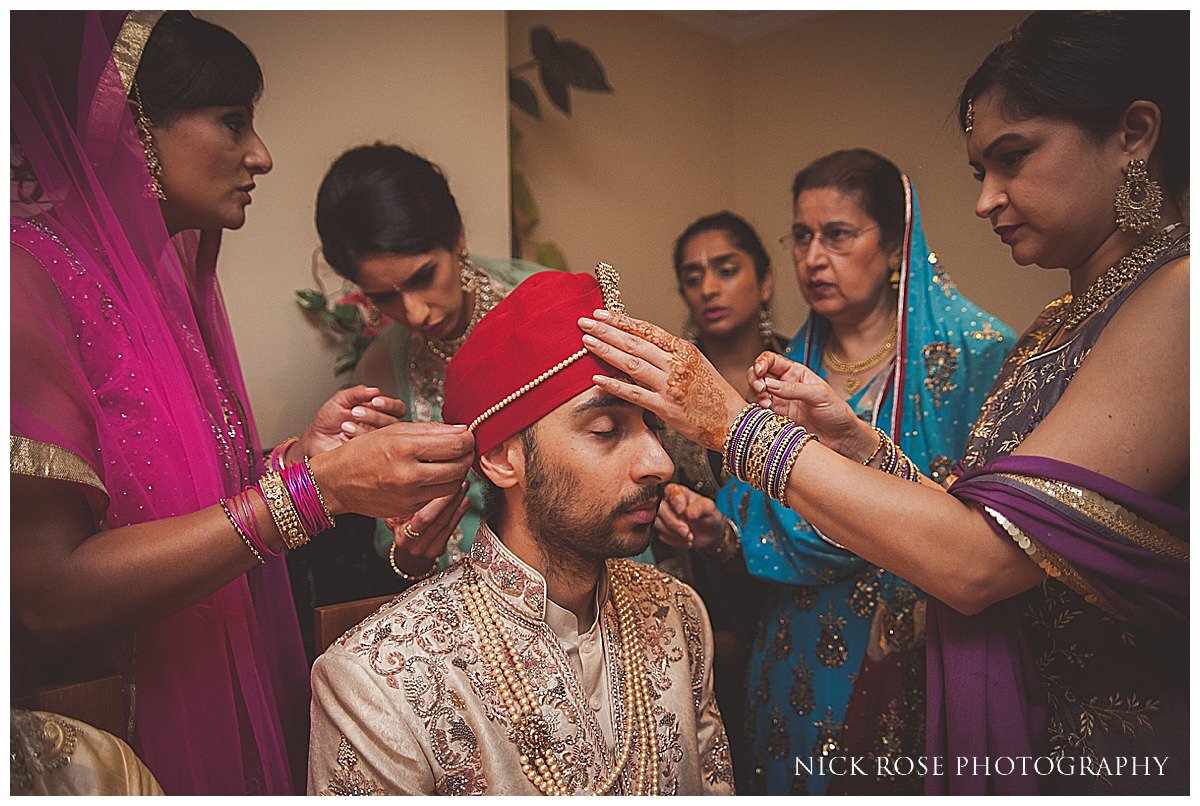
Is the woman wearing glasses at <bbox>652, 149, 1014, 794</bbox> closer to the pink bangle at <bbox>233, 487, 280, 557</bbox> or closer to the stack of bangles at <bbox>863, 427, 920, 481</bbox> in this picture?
the stack of bangles at <bbox>863, 427, 920, 481</bbox>

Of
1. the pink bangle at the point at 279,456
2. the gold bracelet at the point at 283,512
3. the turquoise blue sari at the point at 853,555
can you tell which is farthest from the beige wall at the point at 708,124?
the gold bracelet at the point at 283,512

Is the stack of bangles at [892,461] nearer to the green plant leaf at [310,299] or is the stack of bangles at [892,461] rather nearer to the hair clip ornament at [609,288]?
the hair clip ornament at [609,288]

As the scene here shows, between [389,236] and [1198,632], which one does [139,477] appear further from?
[1198,632]

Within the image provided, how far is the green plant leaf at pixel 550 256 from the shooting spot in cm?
206

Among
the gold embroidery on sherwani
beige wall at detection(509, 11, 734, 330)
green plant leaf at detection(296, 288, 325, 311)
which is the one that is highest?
beige wall at detection(509, 11, 734, 330)

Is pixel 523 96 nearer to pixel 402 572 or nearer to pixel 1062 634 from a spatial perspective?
pixel 402 572

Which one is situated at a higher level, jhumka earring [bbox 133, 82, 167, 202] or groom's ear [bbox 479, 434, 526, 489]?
jhumka earring [bbox 133, 82, 167, 202]

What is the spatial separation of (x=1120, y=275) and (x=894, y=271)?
489 millimetres

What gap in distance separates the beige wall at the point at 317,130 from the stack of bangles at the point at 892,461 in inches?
38.9

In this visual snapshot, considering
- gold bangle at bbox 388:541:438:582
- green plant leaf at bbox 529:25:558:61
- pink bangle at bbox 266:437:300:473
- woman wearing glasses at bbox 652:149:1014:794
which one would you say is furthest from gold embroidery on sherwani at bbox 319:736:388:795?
green plant leaf at bbox 529:25:558:61

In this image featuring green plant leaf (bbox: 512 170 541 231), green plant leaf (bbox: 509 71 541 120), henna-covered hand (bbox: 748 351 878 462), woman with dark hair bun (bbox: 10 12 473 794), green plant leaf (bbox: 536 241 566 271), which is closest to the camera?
woman with dark hair bun (bbox: 10 12 473 794)

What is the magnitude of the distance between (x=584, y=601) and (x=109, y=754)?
618mm

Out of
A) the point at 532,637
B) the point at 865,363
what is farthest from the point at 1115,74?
the point at 532,637

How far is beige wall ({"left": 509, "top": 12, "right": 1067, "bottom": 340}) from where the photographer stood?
6.32ft
